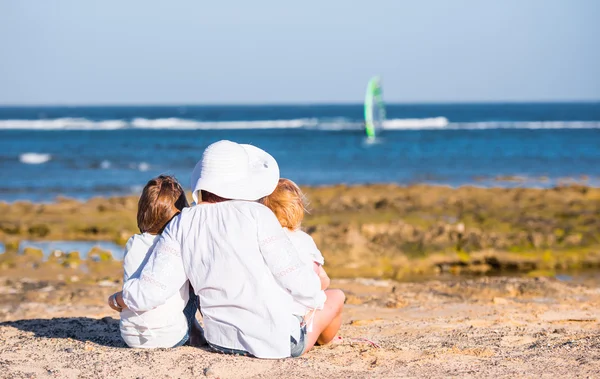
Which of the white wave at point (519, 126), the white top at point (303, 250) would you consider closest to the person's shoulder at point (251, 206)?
the white top at point (303, 250)

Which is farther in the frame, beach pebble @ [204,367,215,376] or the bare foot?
the bare foot

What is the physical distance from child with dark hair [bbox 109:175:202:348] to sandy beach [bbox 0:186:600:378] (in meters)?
0.13

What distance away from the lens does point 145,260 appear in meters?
3.84

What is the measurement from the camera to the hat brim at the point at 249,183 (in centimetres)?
357

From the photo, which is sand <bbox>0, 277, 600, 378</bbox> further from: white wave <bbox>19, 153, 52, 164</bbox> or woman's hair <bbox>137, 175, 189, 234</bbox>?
white wave <bbox>19, 153, 52, 164</bbox>

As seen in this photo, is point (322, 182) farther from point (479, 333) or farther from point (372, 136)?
point (372, 136)

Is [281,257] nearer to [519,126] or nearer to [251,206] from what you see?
[251,206]

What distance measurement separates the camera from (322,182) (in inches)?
775

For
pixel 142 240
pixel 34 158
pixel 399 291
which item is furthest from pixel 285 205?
pixel 34 158

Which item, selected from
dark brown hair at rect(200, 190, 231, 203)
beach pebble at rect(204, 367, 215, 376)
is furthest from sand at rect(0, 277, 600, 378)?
dark brown hair at rect(200, 190, 231, 203)

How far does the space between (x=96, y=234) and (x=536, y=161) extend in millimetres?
18442

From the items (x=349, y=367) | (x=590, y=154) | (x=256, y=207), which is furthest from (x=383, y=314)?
(x=590, y=154)

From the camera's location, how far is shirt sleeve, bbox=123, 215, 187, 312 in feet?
11.8

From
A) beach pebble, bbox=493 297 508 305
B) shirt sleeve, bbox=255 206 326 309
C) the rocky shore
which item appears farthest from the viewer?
the rocky shore
